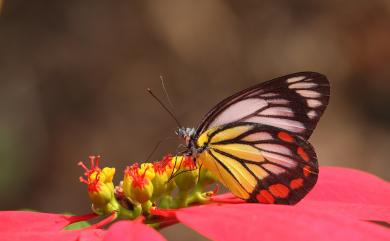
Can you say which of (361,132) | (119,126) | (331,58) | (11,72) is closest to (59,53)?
(11,72)

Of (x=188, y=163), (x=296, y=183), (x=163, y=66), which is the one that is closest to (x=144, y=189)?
(x=188, y=163)

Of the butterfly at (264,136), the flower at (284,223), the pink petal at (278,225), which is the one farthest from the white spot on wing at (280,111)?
the pink petal at (278,225)

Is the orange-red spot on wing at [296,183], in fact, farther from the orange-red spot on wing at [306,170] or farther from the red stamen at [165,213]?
the red stamen at [165,213]

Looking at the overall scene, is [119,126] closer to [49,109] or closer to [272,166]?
[49,109]

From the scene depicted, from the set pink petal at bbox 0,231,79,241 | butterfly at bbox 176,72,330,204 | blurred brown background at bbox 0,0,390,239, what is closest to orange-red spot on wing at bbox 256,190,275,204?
butterfly at bbox 176,72,330,204

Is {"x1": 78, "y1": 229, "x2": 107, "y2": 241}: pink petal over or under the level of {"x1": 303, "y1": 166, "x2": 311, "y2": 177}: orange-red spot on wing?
under

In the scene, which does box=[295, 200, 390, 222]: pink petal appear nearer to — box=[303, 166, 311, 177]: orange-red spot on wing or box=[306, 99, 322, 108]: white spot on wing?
box=[303, 166, 311, 177]: orange-red spot on wing
